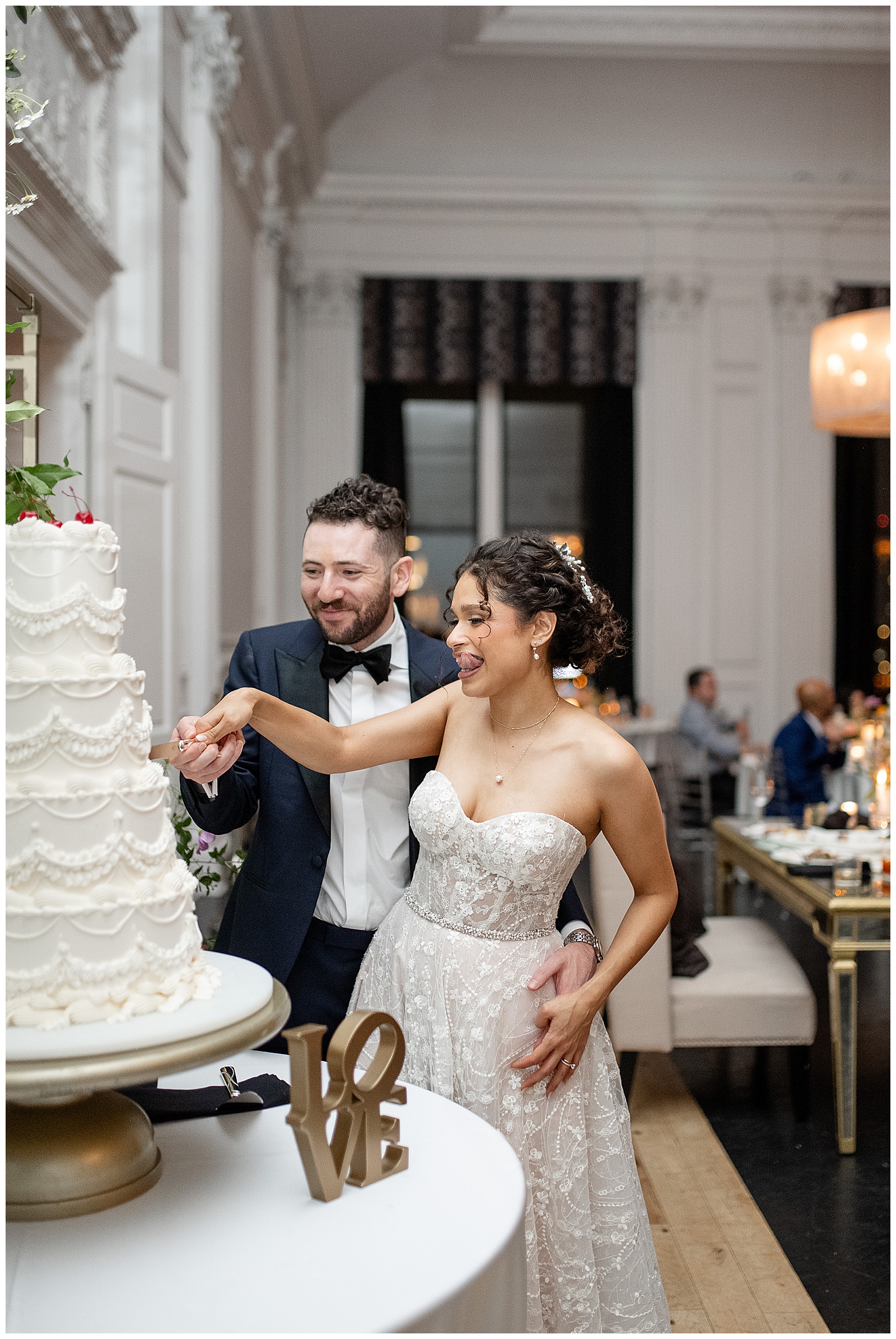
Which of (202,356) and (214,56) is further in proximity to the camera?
(202,356)

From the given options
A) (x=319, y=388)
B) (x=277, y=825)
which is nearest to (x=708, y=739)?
(x=319, y=388)

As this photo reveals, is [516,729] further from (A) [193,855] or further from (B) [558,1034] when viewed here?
(A) [193,855]

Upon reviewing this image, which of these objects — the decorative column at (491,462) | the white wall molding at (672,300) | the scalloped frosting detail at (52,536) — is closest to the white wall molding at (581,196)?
the white wall molding at (672,300)

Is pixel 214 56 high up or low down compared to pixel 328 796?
up

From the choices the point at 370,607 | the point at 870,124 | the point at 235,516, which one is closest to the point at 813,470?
the point at 870,124

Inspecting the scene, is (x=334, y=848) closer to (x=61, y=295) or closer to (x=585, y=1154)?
(x=585, y=1154)

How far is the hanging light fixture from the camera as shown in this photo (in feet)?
18.7

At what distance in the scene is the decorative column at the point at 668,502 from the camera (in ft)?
34.4

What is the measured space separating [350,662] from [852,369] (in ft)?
14.3

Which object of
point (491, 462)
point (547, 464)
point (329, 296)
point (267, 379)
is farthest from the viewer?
point (547, 464)

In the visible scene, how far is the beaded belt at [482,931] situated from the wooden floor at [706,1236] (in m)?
1.26

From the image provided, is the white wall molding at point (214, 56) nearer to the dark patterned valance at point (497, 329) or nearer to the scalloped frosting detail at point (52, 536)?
the dark patterned valance at point (497, 329)

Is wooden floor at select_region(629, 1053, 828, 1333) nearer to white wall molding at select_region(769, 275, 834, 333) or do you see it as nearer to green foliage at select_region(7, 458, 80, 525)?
green foliage at select_region(7, 458, 80, 525)

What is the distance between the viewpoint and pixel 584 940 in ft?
7.13
